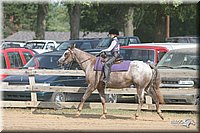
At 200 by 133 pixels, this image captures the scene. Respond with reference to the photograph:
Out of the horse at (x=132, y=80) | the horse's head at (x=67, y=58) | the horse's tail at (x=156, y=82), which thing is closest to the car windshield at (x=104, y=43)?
the horse's head at (x=67, y=58)

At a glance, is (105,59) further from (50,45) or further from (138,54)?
(50,45)

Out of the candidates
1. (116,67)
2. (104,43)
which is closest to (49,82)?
(116,67)

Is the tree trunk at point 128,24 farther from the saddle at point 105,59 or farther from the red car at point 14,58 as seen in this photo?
the saddle at point 105,59

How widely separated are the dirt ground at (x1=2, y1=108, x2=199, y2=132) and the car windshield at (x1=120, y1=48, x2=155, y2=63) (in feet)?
10.8

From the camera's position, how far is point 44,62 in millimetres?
18641

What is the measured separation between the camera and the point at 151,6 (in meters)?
35.0

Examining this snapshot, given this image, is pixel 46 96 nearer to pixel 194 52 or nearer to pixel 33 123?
→ pixel 33 123

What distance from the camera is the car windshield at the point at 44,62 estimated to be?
60.3ft

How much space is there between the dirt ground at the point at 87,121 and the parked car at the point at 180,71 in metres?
0.55

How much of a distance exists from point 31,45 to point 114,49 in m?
24.3

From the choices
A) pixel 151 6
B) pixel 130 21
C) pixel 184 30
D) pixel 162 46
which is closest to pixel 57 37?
pixel 184 30

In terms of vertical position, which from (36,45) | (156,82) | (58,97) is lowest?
(58,97)

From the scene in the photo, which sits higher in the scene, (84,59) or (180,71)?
(84,59)

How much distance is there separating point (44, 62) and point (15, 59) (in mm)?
1357
